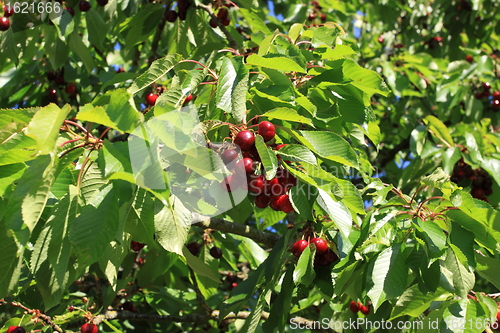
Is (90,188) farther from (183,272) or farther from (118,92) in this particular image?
(183,272)

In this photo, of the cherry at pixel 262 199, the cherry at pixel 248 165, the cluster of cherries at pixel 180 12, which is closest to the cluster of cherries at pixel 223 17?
the cluster of cherries at pixel 180 12

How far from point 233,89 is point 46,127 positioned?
0.66 m

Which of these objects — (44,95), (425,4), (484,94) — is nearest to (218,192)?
(44,95)

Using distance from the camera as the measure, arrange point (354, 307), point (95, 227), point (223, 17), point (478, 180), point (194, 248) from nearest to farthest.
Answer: point (95, 227)
point (354, 307)
point (194, 248)
point (223, 17)
point (478, 180)

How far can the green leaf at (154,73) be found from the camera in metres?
1.73

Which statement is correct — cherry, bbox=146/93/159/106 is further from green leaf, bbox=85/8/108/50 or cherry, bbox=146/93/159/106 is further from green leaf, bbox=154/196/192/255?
green leaf, bbox=154/196/192/255

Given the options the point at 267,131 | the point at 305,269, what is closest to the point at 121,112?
the point at 267,131

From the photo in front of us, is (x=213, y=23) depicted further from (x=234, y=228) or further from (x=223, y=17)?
(x=234, y=228)

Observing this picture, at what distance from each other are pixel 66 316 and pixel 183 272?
104 cm

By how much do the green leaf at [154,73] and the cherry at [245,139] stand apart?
1.53 ft

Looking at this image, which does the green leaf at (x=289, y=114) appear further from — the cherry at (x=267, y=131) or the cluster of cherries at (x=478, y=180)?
the cluster of cherries at (x=478, y=180)

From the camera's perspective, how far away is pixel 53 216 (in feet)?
4.34

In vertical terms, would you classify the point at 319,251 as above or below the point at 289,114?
below

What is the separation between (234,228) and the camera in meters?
2.25
